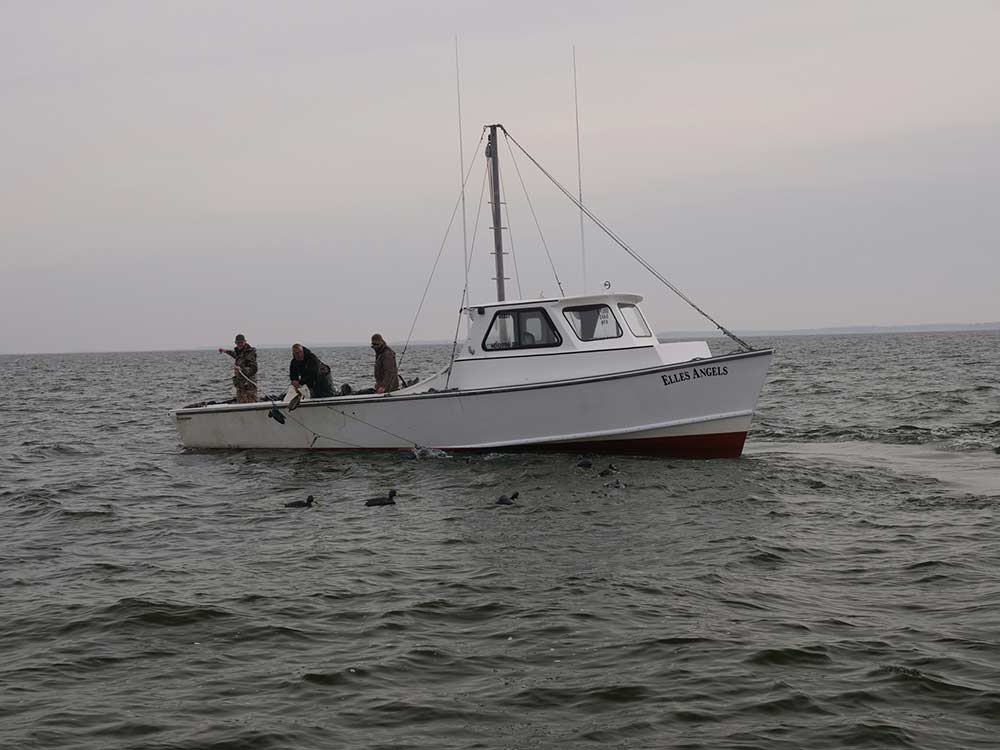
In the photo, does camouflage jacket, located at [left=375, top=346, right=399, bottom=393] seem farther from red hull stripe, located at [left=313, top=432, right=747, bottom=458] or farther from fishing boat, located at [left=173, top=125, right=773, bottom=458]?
red hull stripe, located at [left=313, top=432, right=747, bottom=458]

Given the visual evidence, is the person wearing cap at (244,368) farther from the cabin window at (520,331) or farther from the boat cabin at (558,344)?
the cabin window at (520,331)

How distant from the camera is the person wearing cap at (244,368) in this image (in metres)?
19.2

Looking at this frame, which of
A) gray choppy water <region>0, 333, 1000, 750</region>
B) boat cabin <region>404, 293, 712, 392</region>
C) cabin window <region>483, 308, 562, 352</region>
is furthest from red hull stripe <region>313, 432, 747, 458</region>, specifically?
cabin window <region>483, 308, 562, 352</region>

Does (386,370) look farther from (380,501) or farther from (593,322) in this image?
(380,501)

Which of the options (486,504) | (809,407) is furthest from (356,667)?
(809,407)

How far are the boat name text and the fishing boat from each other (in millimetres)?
15

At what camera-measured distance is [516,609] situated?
7.96m

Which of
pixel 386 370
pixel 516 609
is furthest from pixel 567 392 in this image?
pixel 516 609

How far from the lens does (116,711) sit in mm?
6109

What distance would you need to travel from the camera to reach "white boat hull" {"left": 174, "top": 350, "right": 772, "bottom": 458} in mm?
Answer: 15438

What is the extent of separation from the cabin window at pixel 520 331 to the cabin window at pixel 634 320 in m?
1.21

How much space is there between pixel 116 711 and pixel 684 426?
1101 centimetres

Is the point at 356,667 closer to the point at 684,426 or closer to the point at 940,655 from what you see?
the point at 940,655

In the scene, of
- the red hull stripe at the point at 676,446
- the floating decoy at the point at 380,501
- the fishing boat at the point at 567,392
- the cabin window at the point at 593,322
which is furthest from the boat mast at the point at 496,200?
the floating decoy at the point at 380,501
